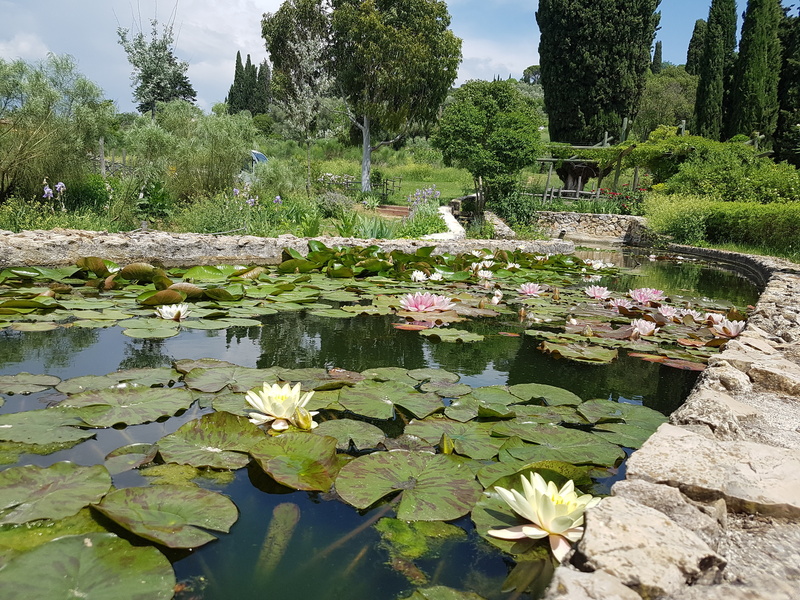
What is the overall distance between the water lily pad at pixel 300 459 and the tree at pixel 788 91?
20.3 meters

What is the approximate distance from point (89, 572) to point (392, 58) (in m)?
19.8

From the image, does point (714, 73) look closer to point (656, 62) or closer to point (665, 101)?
point (665, 101)

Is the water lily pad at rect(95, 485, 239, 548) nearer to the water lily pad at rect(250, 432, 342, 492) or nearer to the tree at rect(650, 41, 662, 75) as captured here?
the water lily pad at rect(250, 432, 342, 492)

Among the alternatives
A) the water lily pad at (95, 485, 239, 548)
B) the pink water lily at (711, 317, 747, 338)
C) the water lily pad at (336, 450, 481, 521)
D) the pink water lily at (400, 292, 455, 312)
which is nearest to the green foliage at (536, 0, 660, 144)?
the pink water lily at (711, 317, 747, 338)

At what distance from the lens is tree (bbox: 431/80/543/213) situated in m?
14.2

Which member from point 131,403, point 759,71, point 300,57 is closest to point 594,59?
point 759,71

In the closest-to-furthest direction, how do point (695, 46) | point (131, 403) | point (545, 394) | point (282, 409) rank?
1. point (282, 409)
2. point (131, 403)
3. point (545, 394)
4. point (695, 46)

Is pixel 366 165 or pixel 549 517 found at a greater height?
pixel 366 165

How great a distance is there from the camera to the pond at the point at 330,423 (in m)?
0.94

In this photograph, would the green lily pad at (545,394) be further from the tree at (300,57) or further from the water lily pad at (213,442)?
the tree at (300,57)

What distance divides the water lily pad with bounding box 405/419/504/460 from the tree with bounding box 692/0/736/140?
23720mm

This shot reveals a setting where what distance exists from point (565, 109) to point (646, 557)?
2321 cm

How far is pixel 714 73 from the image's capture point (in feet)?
65.5

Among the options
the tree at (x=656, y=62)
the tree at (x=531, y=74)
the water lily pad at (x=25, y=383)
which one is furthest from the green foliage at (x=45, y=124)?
the tree at (x=531, y=74)
